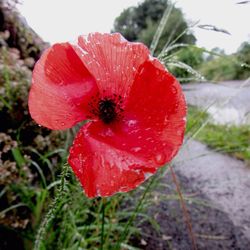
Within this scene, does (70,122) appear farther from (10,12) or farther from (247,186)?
(247,186)

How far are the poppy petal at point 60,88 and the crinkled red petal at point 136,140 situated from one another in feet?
0.10

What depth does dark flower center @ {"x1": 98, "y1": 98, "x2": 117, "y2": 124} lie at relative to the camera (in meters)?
0.49

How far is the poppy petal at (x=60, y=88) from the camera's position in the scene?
44 centimetres

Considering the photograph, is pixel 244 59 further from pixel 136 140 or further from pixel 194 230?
pixel 194 230

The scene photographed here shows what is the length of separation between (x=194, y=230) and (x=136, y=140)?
4.86 feet

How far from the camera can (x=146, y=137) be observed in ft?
1.46

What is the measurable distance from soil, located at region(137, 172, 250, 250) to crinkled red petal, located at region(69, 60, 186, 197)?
1120mm

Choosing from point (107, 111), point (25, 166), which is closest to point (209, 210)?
point (25, 166)

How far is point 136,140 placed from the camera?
1.46ft

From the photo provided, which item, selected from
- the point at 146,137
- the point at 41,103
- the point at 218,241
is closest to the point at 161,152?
the point at 146,137

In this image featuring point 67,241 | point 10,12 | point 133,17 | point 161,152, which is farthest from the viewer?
point 133,17

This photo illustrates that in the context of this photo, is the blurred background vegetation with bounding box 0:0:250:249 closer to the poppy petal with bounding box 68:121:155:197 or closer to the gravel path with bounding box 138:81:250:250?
the gravel path with bounding box 138:81:250:250

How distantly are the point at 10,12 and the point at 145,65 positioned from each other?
1.38 m

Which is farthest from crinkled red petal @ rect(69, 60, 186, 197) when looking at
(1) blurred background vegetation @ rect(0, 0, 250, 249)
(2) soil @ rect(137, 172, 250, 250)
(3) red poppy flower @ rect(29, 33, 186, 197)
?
(2) soil @ rect(137, 172, 250, 250)
